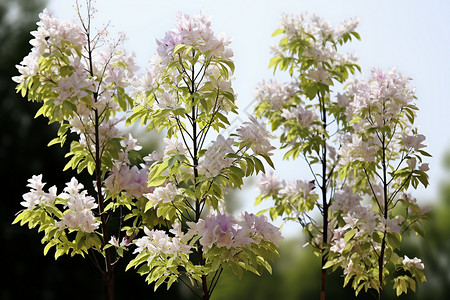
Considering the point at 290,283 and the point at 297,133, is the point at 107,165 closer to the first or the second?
the point at 297,133

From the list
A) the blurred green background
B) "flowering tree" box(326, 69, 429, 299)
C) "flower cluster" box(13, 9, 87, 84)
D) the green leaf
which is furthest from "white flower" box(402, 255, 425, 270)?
the blurred green background

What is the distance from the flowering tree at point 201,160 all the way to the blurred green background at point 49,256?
3.81 m

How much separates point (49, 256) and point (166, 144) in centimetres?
399

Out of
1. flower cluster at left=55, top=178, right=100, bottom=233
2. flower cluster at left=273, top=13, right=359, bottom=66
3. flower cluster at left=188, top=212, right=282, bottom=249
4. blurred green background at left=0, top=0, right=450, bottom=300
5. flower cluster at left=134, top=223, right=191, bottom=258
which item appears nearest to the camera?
flower cluster at left=188, top=212, right=282, bottom=249

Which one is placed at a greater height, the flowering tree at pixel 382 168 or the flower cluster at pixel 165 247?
the flowering tree at pixel 382 168

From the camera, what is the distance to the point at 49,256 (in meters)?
5.81

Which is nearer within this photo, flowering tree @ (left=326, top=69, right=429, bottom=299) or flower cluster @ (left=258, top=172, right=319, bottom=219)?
flowering tree @ (left=326, top=69, right=429, bottom=299)

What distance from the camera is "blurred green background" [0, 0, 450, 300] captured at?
5828mm

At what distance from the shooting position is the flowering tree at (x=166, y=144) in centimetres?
210

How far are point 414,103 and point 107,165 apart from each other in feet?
5.38

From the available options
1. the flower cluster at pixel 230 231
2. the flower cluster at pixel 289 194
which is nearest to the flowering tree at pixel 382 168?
the flower cluster at pixel 289 194

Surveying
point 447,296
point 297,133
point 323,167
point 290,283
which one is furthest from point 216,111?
point 447,296

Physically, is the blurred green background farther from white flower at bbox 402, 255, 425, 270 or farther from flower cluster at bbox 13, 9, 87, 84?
flower cluster at bbox 13, 9, 87, 84

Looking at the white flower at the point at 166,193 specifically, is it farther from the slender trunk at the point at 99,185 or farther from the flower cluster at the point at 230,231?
the slender trunk at the point at 99,185
